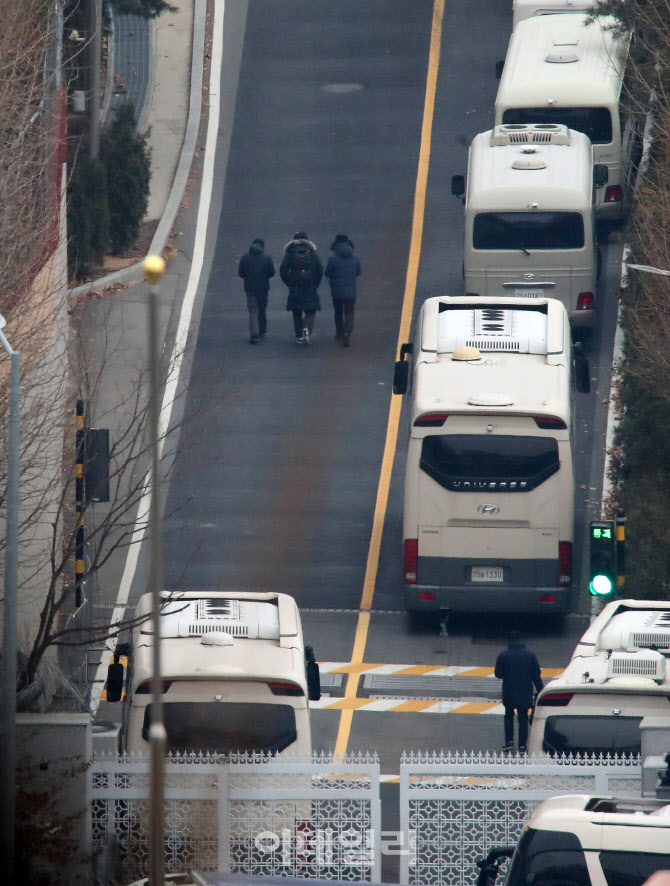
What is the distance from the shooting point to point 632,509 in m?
25.2

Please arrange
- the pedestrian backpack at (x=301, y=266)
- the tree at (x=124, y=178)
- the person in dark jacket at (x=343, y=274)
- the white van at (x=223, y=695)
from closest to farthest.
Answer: the white van at (x=223, y=695) → the pedestrian backpack at (x=301, y=266) → the person in dark jacket at (x=343, y=274) → the tree at (x=124, y=178)

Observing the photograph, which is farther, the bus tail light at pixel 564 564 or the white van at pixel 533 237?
the white van at pixel 533 237

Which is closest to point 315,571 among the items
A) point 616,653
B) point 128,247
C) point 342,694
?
point 342,694

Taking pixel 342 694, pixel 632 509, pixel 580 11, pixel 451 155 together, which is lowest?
pixel 342 694

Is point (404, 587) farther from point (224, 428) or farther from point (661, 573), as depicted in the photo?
point (224, 428)

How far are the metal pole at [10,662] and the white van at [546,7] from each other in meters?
26.5

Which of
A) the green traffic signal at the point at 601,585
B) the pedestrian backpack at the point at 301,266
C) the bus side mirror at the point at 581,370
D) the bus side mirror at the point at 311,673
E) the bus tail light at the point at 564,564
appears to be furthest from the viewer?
the pedestrian backpack at the point at 301,266

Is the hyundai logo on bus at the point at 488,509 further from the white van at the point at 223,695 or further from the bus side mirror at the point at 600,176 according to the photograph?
the bus side mirror at the point at 600,176

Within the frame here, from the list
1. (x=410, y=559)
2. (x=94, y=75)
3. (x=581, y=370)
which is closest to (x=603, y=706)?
(x=410, y=559)

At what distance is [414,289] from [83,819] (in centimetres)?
2023

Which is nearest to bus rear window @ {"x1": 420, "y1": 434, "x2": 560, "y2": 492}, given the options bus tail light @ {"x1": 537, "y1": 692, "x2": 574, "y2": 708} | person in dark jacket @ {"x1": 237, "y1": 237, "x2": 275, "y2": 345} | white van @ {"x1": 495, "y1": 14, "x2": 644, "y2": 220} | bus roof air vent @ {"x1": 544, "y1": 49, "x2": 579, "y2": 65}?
bus tail light @ {"x1": 537, "y1": 692, "x2": 574, "y2": 708}

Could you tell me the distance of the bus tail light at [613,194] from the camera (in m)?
35.7

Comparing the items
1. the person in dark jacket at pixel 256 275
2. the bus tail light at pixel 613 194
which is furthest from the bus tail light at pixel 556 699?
the bus tail light at pixel 613 194

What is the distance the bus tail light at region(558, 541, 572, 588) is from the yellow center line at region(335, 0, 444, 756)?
8.40 ft
